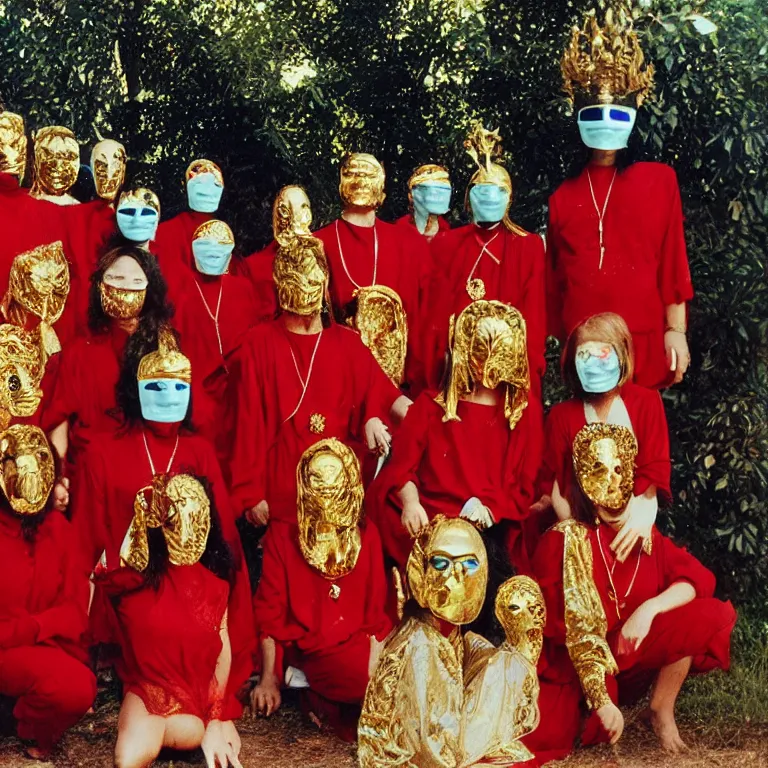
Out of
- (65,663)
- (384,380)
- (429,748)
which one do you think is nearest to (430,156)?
(384,380)

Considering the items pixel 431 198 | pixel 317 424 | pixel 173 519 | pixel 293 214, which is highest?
pixel 431 198

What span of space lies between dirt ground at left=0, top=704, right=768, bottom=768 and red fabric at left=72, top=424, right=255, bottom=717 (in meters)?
0.44

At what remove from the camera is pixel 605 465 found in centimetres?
786

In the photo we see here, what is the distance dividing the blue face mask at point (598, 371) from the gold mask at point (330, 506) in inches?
41.8

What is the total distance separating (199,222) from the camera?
948cm

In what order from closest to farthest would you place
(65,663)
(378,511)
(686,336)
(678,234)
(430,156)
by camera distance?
(65,663) < (378,511) < (678,234) < (686,336) < (430,156)

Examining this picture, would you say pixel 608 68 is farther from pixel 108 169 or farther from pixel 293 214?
pixel 108 169

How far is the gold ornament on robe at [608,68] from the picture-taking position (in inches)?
350

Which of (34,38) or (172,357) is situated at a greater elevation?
(34,38)

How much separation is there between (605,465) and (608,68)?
213cm

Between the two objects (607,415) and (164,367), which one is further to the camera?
(607,415)

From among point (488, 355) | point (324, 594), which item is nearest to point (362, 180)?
point (488, 355)

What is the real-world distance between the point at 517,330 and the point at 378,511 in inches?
40.7

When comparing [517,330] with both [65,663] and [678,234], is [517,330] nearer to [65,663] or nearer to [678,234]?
[678,234]
